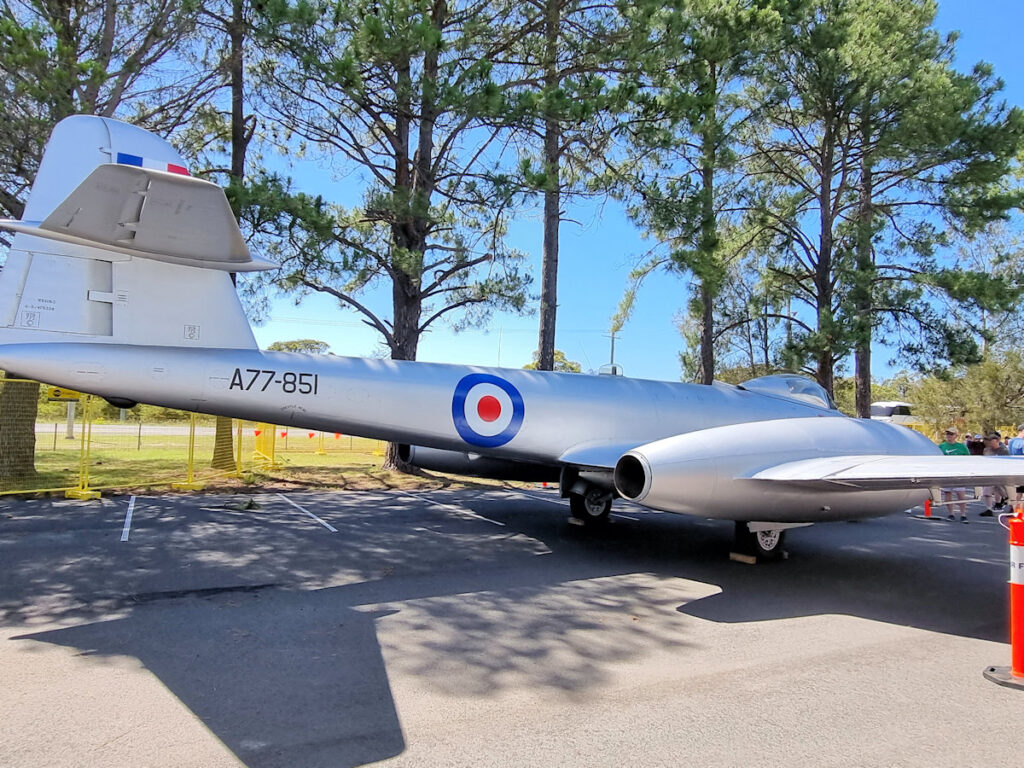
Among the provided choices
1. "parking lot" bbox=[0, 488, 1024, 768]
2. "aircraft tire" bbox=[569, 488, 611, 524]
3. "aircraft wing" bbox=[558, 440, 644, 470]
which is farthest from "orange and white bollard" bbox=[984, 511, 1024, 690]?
"aircraft tire" bbox=[569, 488, 611, 524]

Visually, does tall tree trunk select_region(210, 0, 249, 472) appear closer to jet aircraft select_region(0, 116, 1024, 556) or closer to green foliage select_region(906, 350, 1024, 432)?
jet aircraft select_region(0, 116, 1024, 556)

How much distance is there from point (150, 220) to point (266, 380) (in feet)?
6.04

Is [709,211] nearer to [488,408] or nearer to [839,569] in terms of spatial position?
[488,408]

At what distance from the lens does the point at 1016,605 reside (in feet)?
12.9

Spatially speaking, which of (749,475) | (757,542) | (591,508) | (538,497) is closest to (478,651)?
(749,475)

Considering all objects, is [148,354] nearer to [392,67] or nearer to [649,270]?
[392,67]

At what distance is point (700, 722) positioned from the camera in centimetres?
333

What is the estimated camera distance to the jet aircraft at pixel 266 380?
208 inches

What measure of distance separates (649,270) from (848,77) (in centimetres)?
672

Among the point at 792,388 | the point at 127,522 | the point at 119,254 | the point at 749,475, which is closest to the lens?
the point at 119,254

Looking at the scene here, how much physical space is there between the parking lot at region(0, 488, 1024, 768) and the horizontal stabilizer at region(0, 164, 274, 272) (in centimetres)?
291

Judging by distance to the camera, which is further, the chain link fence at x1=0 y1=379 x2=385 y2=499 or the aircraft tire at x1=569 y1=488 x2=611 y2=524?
the chain link fence at x1=0 y1=379 x2=385 y2=499

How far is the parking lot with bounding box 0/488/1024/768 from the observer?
3066 mm

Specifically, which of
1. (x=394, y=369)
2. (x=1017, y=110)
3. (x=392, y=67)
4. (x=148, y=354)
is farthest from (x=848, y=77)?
(x=148, y=354)
